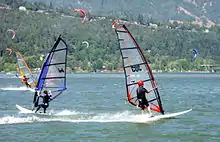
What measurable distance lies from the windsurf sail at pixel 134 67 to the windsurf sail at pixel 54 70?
3.98m

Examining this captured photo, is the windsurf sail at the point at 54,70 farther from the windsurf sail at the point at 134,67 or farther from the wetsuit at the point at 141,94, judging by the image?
the wetsuit at the point at 141,94

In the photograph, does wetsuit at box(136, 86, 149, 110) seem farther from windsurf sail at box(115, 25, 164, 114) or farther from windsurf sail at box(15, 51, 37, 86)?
windsurf sail at box(15, 51, 37, 86)

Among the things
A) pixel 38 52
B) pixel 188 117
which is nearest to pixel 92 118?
pixel 188 117

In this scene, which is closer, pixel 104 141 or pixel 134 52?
pixel 104 141

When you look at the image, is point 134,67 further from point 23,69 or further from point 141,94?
point 23,69

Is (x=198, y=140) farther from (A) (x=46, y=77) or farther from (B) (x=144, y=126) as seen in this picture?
(A) (x=46, y=77)

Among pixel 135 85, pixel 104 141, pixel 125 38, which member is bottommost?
pixel 104 141

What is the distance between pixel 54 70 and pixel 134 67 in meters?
4.51

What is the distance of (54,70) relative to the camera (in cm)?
2372

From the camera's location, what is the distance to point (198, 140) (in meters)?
17.5

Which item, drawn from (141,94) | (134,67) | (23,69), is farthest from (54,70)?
(23,69)

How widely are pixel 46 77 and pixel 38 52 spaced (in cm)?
17034

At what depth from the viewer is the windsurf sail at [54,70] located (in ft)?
76.8

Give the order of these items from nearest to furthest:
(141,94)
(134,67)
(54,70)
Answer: (141,94) < (134,67) < (54,70)
